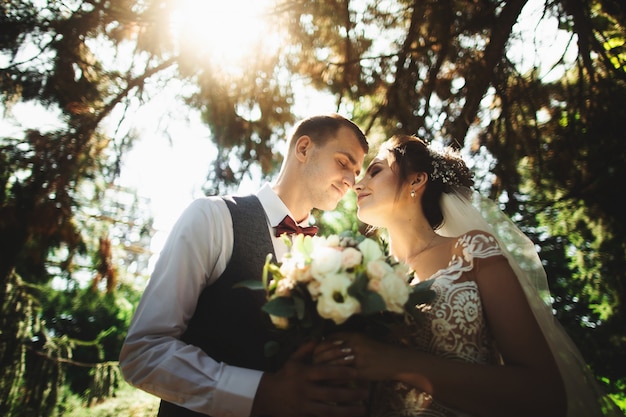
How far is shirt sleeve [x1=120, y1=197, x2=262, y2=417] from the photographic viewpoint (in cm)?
149

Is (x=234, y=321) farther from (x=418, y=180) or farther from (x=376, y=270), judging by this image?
(x=418, y=180)

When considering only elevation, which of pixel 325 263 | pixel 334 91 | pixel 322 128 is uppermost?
pixel 334 91

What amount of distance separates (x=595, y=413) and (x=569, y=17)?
11.3 ft

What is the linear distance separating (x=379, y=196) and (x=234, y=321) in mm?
1384

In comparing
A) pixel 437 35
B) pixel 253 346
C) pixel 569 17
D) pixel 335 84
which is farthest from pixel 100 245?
pixel 569 17

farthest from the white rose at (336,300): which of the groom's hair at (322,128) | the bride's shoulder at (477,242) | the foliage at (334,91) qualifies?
the foliage at (334,91)

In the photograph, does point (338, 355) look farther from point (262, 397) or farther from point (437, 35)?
point (437, 35)

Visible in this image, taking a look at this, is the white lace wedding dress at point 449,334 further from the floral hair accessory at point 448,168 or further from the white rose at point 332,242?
the floral hair accessory at point 448,168

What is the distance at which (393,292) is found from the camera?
1367 millimetres

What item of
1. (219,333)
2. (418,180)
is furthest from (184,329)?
(418,180)

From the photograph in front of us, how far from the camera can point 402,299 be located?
1.39 meters

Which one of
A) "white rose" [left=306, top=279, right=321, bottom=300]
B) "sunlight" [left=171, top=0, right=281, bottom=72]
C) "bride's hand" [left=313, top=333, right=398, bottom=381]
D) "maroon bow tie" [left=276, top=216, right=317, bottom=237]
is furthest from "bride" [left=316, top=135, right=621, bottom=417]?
"sunlight" [left=171, top=0, right=281, bottom=72]

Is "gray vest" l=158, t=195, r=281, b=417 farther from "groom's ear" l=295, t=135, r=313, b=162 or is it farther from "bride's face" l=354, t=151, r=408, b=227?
"bride's face" l=354, t=151, r=408, b=227

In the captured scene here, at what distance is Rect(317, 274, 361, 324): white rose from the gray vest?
0.40 meters
